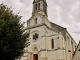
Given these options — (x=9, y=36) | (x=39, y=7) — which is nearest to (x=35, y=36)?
(x=39, y=7)

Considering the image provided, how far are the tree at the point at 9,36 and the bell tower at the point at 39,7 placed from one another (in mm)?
20476

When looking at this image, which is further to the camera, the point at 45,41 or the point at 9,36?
the point at 45,41

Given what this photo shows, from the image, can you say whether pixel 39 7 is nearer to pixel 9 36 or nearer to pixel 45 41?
pixel 45 41

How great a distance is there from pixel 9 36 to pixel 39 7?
24.0 meters

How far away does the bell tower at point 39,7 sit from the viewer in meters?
32.9

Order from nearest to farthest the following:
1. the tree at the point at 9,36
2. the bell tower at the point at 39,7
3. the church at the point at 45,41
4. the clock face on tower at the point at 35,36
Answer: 1. the tree at the point at 9,36
2. the church at the point at 45,41
3. the clock face on tower at the point at 35,36
4. the bell tower at the point at 39,7

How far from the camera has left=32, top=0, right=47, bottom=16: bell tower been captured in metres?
32.9

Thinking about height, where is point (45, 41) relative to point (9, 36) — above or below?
above

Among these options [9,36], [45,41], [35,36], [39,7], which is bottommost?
[9,36]

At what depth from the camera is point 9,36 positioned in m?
11.0

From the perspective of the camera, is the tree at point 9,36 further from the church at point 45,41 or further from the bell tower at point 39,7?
the bell tower at point 39,7

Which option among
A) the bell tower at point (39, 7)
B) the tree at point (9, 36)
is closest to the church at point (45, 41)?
the bell tower at point (39, 7)

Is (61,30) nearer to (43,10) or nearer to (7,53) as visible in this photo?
(43,10)

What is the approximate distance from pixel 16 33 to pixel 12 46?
136 centimetres
